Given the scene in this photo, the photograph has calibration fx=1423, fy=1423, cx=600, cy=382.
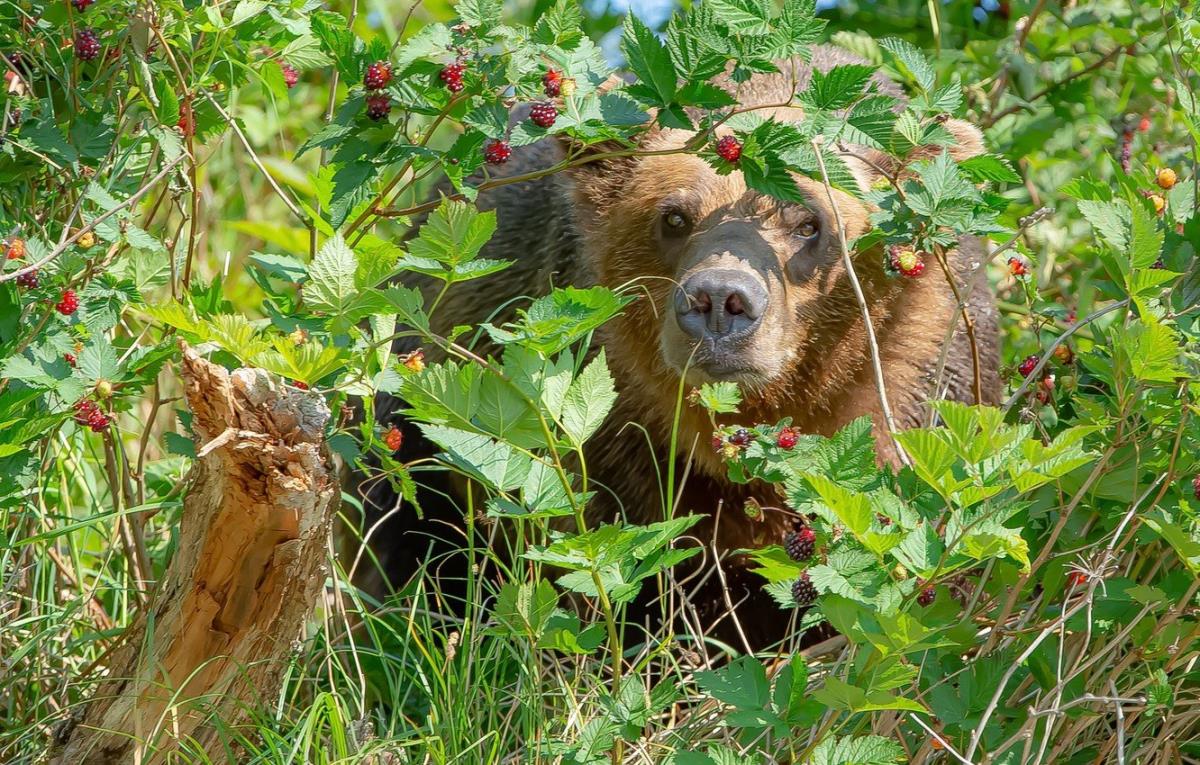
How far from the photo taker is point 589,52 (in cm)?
356

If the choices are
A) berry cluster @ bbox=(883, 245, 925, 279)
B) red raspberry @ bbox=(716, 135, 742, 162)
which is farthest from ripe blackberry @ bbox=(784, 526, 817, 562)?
red raspberry @ bbox=(716, 135, 742, 162)

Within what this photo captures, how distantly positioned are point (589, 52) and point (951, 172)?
0.95 m

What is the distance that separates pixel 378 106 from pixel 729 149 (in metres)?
0.86

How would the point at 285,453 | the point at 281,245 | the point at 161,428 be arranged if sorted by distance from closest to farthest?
1. the point at 285,453
2. the point at 161,428
3. the point at 281,245

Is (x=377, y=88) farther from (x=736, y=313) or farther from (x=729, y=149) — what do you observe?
(x=736, y=313)

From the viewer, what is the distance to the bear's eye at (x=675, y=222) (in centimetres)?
491

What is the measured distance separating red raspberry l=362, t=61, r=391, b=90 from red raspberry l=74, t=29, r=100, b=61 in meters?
0.86

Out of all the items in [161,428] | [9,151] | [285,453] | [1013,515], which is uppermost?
[9,151]

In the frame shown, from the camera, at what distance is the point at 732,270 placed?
14.2ft

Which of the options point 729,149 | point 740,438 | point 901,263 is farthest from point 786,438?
point 729,149

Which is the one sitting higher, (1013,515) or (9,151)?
(9,151)

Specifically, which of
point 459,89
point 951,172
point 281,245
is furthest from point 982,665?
point 281,245

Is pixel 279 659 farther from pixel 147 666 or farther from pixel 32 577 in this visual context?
pixel 32 577

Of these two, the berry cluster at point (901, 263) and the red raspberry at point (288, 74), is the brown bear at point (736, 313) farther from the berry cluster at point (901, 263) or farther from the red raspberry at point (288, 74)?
the red raspberry at point (288, 74)
